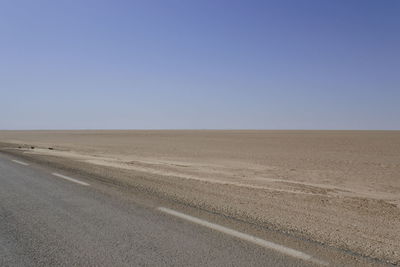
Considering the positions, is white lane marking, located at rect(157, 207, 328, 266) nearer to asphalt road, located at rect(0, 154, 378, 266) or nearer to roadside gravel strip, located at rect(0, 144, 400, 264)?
asphalt road, located at rect(0, 154, 378, 266)

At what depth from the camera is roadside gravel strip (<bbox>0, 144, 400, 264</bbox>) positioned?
3570mm

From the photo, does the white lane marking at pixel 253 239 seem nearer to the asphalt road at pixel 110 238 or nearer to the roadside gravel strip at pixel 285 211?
the asphalt road at pixel 110 238

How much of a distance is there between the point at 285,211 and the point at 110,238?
9.11 feet

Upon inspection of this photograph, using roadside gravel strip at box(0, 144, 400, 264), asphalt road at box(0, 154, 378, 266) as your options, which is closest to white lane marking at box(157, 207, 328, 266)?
asphalt road at box(0, 154, 378, 266)

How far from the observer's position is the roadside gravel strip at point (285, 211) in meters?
3.57

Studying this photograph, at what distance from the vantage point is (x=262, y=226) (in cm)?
418

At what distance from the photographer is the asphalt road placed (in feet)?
10.2

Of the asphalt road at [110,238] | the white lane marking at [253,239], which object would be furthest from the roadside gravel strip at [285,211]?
the asphalt road at [110,238]

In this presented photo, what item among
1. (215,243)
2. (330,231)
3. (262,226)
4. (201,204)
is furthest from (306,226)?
(201,204)

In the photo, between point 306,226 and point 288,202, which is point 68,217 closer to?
point 306,226

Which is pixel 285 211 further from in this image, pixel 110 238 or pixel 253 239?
pixel 110 238

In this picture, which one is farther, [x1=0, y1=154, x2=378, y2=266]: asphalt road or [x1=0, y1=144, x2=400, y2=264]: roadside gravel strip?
[x1=0, y1=144, x2=400, y2=264]: roadside gravel strip

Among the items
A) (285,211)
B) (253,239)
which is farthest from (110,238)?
(285,211)

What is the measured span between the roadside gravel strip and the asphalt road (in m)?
0.75
